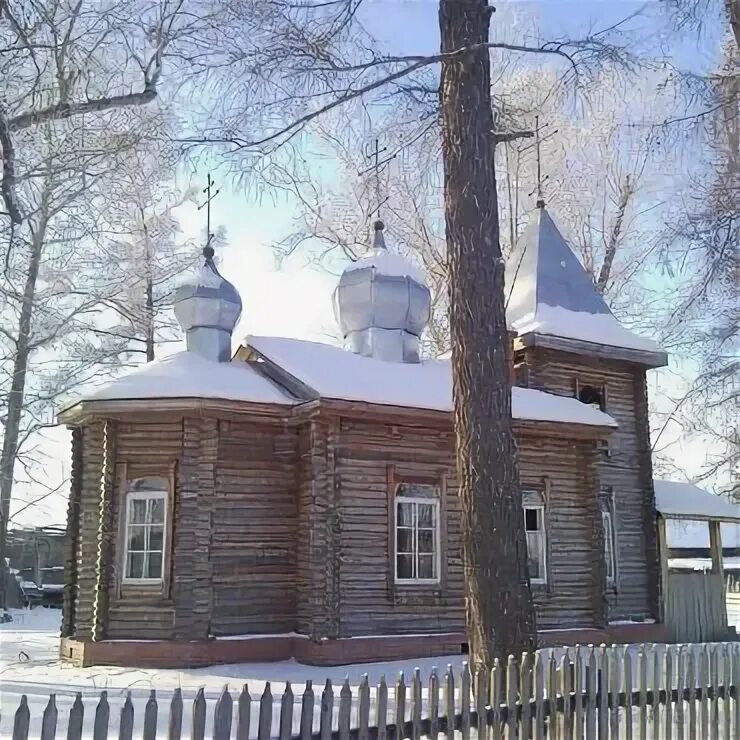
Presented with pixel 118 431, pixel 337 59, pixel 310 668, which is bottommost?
pixel 310 668

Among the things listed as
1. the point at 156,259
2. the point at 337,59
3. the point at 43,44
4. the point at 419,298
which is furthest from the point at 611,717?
the point at 156,259

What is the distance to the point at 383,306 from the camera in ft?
54.5

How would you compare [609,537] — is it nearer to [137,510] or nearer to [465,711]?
[137,510]

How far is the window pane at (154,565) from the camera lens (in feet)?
43.1

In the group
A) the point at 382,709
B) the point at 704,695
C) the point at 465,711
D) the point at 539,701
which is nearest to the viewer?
the point at 382,709

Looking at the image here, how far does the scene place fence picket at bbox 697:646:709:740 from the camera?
7063mm

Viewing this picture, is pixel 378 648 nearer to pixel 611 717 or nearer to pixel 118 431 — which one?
pixel 118 431

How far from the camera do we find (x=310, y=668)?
12.5m

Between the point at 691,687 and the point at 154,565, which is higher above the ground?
the point at 154,565

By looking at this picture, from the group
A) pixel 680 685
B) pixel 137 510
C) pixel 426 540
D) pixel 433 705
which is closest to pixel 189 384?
pixel 137 510

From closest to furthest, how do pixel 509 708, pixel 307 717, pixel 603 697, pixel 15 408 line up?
1. pixel 307 717
2. pixel 509 708
3. pixel 603 697
4. pixel 15 408

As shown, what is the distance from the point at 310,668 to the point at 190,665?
1648 mm

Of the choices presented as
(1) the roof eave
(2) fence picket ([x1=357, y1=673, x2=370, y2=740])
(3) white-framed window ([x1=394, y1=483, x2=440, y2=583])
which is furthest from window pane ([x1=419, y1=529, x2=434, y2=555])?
(2) fence picket ([x1=357, y1=673, x2=370, y2=740])

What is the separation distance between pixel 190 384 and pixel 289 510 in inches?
96.2
